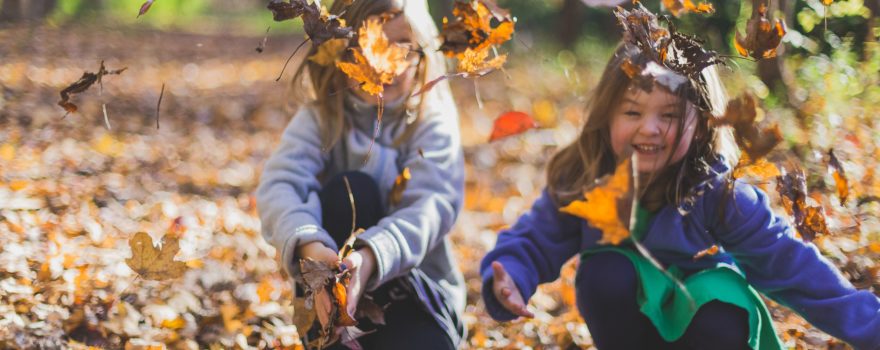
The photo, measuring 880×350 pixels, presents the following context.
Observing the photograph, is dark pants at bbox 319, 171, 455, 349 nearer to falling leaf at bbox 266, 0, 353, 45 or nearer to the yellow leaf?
falling leaf at bbox 266, 0, 353, 45

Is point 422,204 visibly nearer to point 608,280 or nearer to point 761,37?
point 608,280

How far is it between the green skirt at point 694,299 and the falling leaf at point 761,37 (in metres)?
0.58

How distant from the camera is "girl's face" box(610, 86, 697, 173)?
2.00m

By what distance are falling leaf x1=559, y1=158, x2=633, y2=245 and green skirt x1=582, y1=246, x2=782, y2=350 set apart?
0.29 m

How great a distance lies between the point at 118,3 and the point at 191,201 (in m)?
14.5

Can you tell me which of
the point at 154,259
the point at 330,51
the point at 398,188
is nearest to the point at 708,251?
the point at 398,188

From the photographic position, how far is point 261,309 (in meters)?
2.93

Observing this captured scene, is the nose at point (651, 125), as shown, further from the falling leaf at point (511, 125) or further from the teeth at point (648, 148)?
the falling leaf at point (511, 125)

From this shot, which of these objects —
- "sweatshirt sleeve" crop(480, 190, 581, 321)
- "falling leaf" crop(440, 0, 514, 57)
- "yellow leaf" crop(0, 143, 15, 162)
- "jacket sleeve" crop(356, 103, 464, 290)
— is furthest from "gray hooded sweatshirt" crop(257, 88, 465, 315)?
"yellow leaf" crop(0, 143, 15, 162)

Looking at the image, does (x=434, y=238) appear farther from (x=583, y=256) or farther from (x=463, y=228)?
(x=463, y=228)

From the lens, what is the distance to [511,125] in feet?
8.93

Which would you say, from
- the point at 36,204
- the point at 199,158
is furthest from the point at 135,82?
the point at 36,204

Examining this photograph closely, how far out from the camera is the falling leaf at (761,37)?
1.74m

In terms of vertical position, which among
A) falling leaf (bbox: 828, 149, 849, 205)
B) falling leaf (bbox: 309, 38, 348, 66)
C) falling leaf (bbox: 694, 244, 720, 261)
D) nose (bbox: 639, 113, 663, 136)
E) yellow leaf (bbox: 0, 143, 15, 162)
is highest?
falling leaf (bbox: 309, 38, 348, 66)
